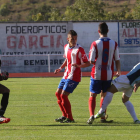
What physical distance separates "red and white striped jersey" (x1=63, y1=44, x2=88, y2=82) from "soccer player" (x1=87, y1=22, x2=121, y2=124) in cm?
32

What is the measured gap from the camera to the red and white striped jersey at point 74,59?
9148 mm

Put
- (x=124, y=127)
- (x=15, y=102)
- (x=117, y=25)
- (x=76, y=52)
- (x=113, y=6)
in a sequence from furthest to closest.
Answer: (x=113, y=6), (x=117, y=25), (x=15, y=102), (x=76, y=52), (x=124, y=127)

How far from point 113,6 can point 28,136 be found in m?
110

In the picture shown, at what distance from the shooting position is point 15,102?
519 inches

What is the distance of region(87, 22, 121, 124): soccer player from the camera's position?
29.0 feet

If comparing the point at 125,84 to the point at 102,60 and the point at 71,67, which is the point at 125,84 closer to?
the point at 102,60

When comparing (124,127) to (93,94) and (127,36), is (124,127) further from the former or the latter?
(127,36)

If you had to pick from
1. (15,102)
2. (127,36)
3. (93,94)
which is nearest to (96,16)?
(127,36)

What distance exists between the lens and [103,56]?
29.1 ft

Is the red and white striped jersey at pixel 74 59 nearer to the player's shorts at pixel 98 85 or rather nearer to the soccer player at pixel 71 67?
the soccer player at pixel 71 67

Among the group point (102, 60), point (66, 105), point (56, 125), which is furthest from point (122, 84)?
point (56, 125)

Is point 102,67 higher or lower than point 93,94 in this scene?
higher

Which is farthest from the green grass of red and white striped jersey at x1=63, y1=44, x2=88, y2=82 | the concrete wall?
the concrete wall

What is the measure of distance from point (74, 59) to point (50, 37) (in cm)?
2884
